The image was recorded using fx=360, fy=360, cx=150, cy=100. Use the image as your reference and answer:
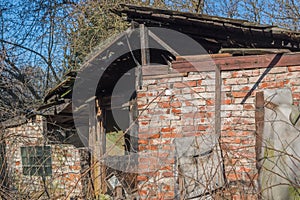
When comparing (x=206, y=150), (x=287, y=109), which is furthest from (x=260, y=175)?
(x=206, y=150)

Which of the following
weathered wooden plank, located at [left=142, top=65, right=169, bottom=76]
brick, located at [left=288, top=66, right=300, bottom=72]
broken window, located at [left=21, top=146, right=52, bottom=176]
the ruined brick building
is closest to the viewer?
broken window, located at [left=21, top=146, right=52, bottom=176]

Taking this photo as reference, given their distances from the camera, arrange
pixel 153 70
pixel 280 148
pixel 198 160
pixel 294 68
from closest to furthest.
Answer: pixel 280 148
pixel 198 160
pixel 294 68
pixel 153 70

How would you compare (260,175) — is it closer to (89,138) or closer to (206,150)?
(206,150)

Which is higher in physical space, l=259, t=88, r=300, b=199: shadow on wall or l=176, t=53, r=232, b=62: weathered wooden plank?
l=176, t=53, r=232, b=62: weathered wooden plank

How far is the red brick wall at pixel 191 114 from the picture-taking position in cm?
487

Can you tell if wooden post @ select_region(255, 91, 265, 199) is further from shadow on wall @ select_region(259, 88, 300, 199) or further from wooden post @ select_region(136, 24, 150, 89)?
wooden post @ select_region(136, 24, 150, 89)

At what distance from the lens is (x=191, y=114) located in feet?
16.9

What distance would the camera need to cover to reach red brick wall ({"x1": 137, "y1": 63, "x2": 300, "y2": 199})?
487 centimetres

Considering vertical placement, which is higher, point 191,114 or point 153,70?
point 153,70

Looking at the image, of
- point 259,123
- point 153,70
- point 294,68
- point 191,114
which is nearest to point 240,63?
point 294,68

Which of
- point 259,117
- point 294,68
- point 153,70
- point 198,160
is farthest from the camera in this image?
point 153,70

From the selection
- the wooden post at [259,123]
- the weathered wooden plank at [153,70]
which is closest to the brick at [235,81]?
Answer: the weathered wooden plank at [153,70]

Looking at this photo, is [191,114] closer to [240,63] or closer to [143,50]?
[240,63]

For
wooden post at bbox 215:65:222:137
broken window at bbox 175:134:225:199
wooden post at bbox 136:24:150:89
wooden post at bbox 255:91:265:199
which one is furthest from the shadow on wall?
wooden post at bbox 136:24:150:89
